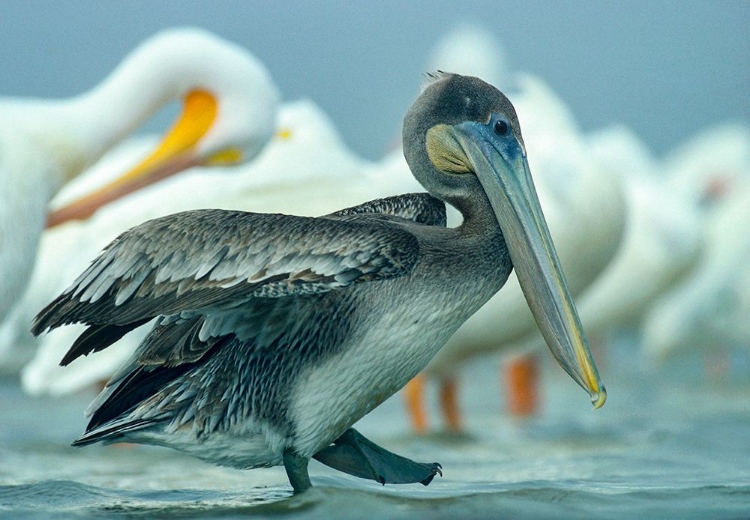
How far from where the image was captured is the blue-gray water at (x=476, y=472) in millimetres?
3359

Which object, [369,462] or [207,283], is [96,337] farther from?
[369,462]

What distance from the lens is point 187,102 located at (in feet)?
21.6

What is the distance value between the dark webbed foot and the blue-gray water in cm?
5

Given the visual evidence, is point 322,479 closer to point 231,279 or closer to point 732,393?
point 231,279

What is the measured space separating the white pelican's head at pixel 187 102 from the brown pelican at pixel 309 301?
289cm

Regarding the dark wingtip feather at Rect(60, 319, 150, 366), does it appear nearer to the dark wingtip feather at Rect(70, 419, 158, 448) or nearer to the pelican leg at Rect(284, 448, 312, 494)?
the dark wingtip feather at Rect(70, 419, 158, 448)

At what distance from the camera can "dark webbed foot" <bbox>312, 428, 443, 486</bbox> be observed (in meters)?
3.57

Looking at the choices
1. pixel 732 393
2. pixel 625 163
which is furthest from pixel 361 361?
pixel 625 163

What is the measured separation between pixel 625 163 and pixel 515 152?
6542 millimetres

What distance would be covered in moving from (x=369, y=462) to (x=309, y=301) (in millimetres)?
566

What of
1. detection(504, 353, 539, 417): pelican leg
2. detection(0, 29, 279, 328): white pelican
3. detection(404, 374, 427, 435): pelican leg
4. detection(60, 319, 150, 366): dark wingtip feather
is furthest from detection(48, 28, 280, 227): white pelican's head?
detection(60, 319, 150, 366): dark wingtip feather

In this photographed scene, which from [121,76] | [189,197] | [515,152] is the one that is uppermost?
[121,76]

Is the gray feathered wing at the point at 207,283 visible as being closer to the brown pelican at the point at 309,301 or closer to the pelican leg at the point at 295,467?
the brown pelican at the point at 309,301

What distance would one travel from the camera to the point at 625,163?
32.4 feet
